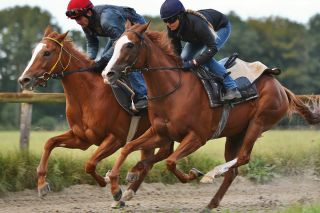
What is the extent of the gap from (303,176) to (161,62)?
4.84 m

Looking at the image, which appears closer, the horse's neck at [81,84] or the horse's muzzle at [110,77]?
the horse's muzzle at [110,77]

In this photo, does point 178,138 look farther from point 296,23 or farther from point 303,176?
point 296,23

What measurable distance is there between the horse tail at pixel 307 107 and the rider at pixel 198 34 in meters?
1.48

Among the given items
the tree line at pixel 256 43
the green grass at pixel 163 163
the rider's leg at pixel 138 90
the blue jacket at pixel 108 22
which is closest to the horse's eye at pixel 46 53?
the blue jacket at pixel 108 22

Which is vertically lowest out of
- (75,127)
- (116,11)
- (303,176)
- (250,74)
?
(303,176)

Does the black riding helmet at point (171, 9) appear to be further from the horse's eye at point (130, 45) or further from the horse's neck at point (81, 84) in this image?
the horse's neck at point (81, 84)

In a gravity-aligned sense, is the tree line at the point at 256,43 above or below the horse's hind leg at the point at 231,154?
above

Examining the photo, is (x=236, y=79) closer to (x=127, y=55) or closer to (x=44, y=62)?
(x=127, y=55)

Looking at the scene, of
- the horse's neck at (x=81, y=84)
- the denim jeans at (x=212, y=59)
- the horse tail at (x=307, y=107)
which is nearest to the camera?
the denim jeans at (x=212, y=59)

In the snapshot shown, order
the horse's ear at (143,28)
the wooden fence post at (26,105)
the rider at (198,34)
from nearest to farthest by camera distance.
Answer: the horse's ear at (143,28)
the rider at (198,34)
the wooden fence post at (26,105)

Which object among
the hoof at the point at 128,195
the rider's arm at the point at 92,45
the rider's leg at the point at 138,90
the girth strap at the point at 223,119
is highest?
the rider's arm at the point at 92,45

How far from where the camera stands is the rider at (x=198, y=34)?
7805 millimetres

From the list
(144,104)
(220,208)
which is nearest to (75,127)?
(144,104)

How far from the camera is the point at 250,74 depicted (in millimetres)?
9000
